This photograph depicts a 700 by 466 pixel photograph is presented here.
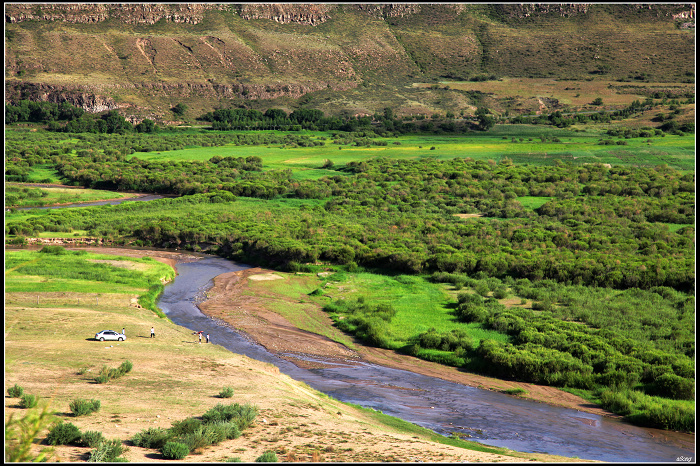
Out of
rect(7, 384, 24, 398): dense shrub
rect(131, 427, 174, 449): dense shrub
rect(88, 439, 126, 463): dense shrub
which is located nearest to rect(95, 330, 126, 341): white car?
rect(7, 384, 24, 398): dense shrub

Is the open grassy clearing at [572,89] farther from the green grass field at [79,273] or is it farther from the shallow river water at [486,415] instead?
the shallow river water at [486,415]

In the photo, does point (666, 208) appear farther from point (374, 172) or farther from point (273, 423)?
point (273, 423)

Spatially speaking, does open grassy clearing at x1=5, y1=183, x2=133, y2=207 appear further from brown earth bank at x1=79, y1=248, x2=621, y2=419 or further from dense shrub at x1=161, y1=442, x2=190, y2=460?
dense shrub at x1=161, y1=442, x2=190, y2=460

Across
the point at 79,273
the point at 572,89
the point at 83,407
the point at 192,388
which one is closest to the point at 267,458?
the point at 83,407

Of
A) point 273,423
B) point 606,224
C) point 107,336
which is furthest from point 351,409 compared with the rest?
point 606,224

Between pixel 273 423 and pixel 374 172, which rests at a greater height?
pixel 374 172

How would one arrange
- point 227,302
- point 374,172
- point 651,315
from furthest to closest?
point 374,172 < point 227,302 < point 651,315
